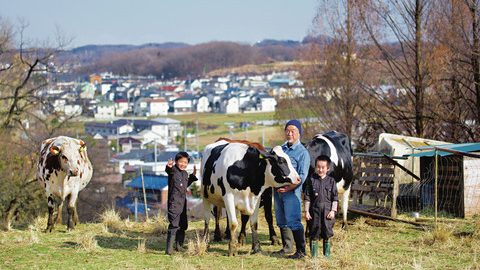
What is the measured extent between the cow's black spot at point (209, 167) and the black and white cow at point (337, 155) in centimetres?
176

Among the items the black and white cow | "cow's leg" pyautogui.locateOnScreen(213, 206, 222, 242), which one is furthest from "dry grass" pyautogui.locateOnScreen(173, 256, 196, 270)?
the black and white cow

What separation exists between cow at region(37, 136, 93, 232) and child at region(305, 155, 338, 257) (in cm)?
576

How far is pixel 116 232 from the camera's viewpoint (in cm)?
1481

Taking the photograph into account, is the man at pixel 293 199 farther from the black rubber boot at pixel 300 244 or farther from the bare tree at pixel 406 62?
the bare tree at pixel 406 62

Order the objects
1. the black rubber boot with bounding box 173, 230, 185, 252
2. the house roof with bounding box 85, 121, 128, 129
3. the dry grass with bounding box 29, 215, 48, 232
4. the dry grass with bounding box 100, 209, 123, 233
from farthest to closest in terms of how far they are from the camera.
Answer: the house roof with bounding box 85, 121, 128, 129
the dry grass with bounding box 29, 215, 48, 232
the dry grass with bounding box 100, 209, 123, 233
the black rubber boot with bounding box 173, 230, 185, 252

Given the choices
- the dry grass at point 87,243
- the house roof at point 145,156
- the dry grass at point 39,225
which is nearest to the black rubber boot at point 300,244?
the dry grass at point 87,243

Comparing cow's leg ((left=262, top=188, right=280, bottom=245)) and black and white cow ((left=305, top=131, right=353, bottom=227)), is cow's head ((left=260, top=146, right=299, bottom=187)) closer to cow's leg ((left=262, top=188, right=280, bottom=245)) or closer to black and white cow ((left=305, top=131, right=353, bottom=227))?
cow's leg ((left=262, top=188, right=280, bottom=245))

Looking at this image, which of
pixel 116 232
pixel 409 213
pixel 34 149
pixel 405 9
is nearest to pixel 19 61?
pixel 34 149

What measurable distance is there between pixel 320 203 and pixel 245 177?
1.46 metres

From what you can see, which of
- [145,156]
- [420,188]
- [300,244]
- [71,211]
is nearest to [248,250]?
[300,244]

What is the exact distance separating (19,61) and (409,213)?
20511 mm

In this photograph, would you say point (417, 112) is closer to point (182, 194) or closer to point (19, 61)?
point (182, 194)

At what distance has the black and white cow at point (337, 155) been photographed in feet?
45.3

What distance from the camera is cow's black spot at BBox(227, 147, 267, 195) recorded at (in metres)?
11.9
